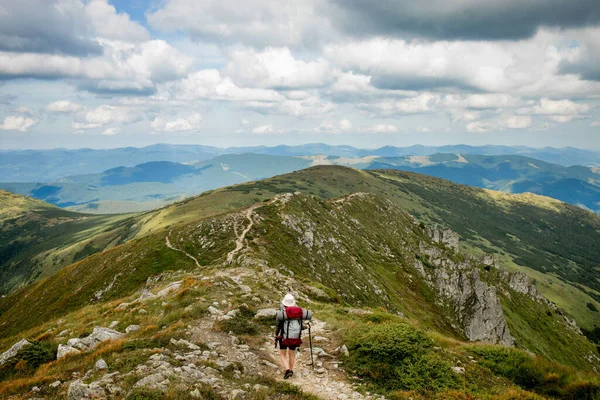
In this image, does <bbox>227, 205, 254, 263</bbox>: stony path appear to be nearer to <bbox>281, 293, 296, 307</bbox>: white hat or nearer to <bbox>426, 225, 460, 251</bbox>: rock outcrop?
<bbox>281, 293, 296, 307</bbox>: white hat

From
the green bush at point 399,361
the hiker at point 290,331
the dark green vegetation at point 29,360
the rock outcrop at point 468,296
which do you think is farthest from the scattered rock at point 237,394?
the rock outcrop at point 468,296

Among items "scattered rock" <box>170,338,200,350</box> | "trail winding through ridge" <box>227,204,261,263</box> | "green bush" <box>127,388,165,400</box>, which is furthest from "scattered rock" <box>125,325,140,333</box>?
"trail winding through ridge" <box>227,204,261,263</box>

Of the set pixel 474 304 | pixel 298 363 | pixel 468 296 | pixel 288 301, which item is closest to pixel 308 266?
pixel 298 363

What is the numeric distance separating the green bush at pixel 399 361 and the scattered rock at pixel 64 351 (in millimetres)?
13092

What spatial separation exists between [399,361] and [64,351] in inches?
617

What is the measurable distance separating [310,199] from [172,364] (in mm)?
74017

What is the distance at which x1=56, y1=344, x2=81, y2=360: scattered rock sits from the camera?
14609 mm

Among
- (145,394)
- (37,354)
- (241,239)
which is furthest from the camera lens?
(241,239)

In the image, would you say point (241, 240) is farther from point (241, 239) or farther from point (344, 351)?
point (344, 351)

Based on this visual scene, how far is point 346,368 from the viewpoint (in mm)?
14625

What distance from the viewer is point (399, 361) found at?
1412 cm

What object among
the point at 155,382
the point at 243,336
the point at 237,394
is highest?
the point at 155,382

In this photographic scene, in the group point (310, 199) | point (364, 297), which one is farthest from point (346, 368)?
point (310, 199)

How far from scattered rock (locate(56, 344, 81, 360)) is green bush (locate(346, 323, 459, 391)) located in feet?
43.0
